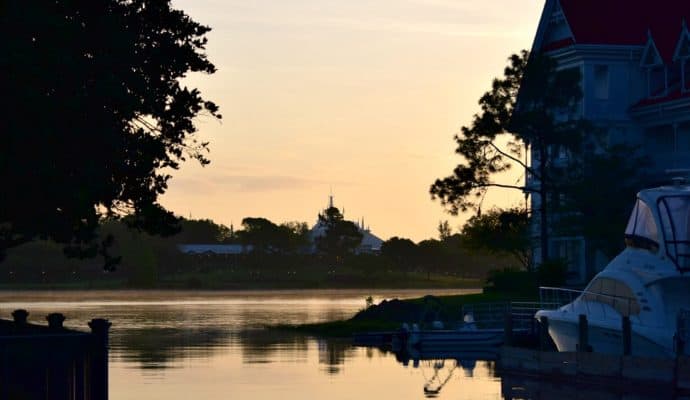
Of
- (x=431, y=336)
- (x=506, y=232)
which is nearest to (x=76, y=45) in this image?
(x=431, y=336)

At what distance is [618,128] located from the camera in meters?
94.0

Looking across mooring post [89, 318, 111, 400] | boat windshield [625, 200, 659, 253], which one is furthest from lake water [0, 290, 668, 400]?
mooring post [89, 318, 111, 400]

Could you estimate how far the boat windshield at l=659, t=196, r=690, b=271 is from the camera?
166 feet

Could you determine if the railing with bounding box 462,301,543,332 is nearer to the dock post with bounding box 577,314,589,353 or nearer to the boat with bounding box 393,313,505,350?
the boat with bounding box 393,313,505,350

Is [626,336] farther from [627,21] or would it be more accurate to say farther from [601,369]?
[627,21]

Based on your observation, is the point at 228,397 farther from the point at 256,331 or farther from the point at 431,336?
the point at 256,331

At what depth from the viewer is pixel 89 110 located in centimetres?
4084

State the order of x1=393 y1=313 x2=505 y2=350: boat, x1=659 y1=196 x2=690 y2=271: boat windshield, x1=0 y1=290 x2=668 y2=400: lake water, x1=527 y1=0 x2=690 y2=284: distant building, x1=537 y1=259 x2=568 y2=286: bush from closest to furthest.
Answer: x1=0 y1=290 x2=668 y2=400: lake water, x1=659 y1=196 x2=690 y2=271: boat windshield, x1=393 y1=313 x2=505 y2=350: boat, x1=537 y1=259 x2=568 y2=286: bush, x1=527 y1=0 x2=690 y2=284: distant building

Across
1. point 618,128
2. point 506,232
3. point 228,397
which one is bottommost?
point 228,397

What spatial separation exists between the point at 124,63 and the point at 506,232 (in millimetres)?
51821

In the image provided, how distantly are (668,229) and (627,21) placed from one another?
45.4 metres

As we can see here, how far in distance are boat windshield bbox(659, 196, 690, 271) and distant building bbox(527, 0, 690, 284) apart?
3945 cm

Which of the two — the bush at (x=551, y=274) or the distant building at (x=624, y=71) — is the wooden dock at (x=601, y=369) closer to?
the bush at (x=551, y=274)

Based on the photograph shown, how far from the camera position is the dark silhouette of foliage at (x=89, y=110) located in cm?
3875
